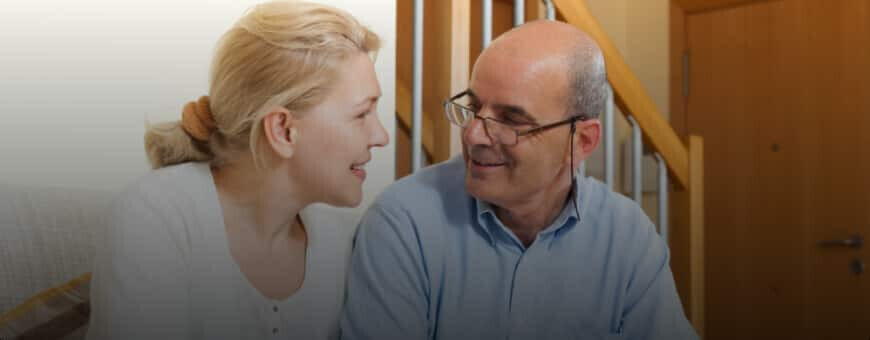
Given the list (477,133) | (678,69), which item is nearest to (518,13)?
(477,133)

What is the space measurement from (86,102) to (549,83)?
2.11 ft

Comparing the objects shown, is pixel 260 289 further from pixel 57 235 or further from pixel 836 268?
pixel 836 268

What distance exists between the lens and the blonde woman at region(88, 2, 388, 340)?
0.95 metres

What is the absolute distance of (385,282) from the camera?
115 cm

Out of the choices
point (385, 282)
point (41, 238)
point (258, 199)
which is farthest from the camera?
point (385, 282)

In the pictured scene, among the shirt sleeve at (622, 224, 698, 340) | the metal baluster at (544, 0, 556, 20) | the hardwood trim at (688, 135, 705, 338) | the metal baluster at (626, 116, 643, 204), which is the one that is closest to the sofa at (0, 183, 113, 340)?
the shirt sleeve at (622, 224, 698, 340)

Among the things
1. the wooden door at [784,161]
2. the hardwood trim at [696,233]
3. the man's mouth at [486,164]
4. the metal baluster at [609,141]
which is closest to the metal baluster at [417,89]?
the man's mouth at [486,164]

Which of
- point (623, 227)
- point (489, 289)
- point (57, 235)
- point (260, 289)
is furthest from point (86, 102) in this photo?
point (623, 227)

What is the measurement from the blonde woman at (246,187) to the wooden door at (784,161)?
1.86m

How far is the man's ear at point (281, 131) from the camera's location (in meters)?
1.00

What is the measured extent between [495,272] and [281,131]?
432 mm

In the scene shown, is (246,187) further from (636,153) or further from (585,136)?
(636,153)

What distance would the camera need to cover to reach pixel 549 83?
1.18 meters

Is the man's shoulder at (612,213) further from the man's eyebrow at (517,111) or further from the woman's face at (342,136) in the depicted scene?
the woman's face at (342,136)
